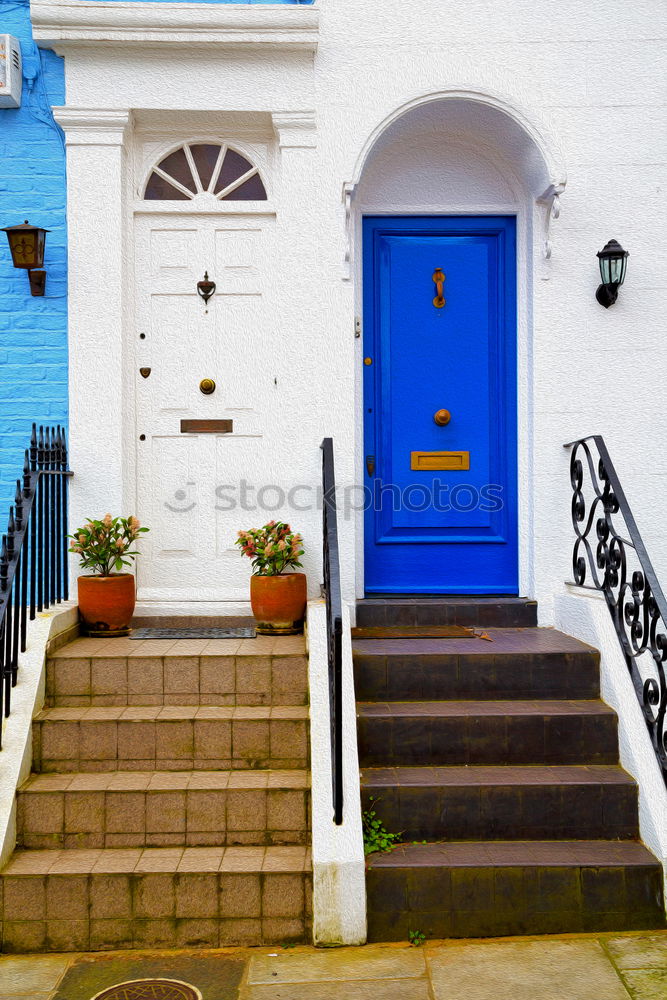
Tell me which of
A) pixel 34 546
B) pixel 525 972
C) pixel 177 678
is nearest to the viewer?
pixel 525 972

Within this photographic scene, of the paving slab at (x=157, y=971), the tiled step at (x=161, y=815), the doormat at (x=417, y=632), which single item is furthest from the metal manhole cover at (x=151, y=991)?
the doormat at (x=417, y=632)

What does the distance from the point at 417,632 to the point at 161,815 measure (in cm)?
175

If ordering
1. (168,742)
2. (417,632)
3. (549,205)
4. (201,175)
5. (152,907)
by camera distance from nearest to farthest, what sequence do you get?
(152,907)
(168,742)
(417,632)
(549,205)
(201,175)

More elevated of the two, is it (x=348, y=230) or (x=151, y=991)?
(x=348, y=230)

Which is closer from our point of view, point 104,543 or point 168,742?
point 168,742

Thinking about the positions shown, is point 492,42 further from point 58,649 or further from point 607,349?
point 58,649

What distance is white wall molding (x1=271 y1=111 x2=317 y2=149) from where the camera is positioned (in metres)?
5.11

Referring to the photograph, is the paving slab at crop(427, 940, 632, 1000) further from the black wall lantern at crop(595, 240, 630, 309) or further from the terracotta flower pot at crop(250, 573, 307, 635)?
the black wall lantern at crop(595, 240, 630, 309)

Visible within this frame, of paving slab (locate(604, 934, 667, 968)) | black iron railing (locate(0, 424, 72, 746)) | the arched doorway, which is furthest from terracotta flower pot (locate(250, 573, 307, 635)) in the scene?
paving slab (locate(604, 934, 667, 968))

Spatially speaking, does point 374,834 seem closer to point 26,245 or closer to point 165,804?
point 165,804

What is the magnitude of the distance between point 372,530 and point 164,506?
4.15ft

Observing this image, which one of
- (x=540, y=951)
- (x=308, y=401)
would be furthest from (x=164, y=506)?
(x=540, y=951)

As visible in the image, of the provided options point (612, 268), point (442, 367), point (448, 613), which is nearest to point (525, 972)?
point (448, 613)

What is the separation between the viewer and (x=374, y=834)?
369 centimetres
